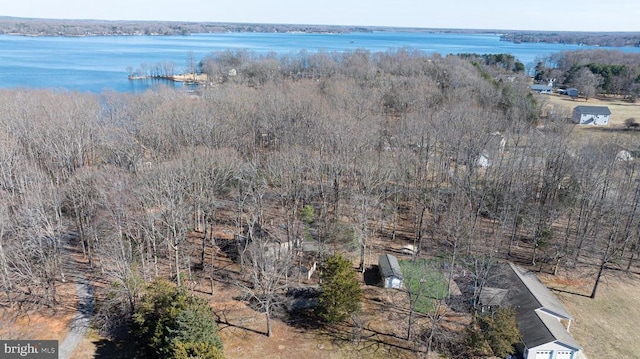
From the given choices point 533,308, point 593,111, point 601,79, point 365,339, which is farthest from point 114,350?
point 601,79

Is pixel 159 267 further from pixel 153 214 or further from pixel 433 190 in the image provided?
pixel 433 190

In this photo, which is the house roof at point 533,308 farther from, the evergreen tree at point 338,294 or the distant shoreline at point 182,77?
the distant shoreline at point 182,77

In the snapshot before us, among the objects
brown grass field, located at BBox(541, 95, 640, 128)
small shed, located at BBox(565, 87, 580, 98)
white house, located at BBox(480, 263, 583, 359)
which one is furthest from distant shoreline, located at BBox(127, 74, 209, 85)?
white house, located at BBox(480, 263, 583, 359)

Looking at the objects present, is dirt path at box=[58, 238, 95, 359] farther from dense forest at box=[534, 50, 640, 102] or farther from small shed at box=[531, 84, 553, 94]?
dense forest at box=[534, 50, 640, 102]

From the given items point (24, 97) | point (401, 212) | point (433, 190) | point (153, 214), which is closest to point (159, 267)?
point (153, 214)

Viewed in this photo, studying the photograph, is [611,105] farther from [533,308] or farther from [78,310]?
[78,310]
